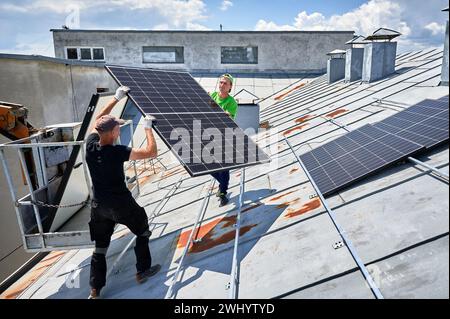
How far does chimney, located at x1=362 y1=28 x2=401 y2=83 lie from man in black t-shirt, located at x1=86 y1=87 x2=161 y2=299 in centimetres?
1065

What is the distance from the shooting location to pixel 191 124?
6.52m

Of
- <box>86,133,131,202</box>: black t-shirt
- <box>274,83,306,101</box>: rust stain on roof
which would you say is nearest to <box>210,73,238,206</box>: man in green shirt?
<box>86,133,131,202</box>: black t-shirt

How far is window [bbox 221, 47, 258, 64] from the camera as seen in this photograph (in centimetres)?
2658

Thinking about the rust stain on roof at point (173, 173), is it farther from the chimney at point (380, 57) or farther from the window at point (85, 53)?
the window at point (85, 53)

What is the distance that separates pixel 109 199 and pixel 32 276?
2.93 m

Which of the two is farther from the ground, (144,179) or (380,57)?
(380,57)

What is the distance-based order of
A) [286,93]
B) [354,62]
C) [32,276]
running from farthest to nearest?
[286,93], [354,62], [32,276]

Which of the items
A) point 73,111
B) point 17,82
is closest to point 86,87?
point 73,111

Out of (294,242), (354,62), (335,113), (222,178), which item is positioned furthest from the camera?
(354,62)

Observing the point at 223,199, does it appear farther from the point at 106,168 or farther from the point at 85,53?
the point at 85,53

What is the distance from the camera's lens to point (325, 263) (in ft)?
12.4

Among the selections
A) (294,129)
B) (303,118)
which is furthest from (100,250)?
(303,118)
